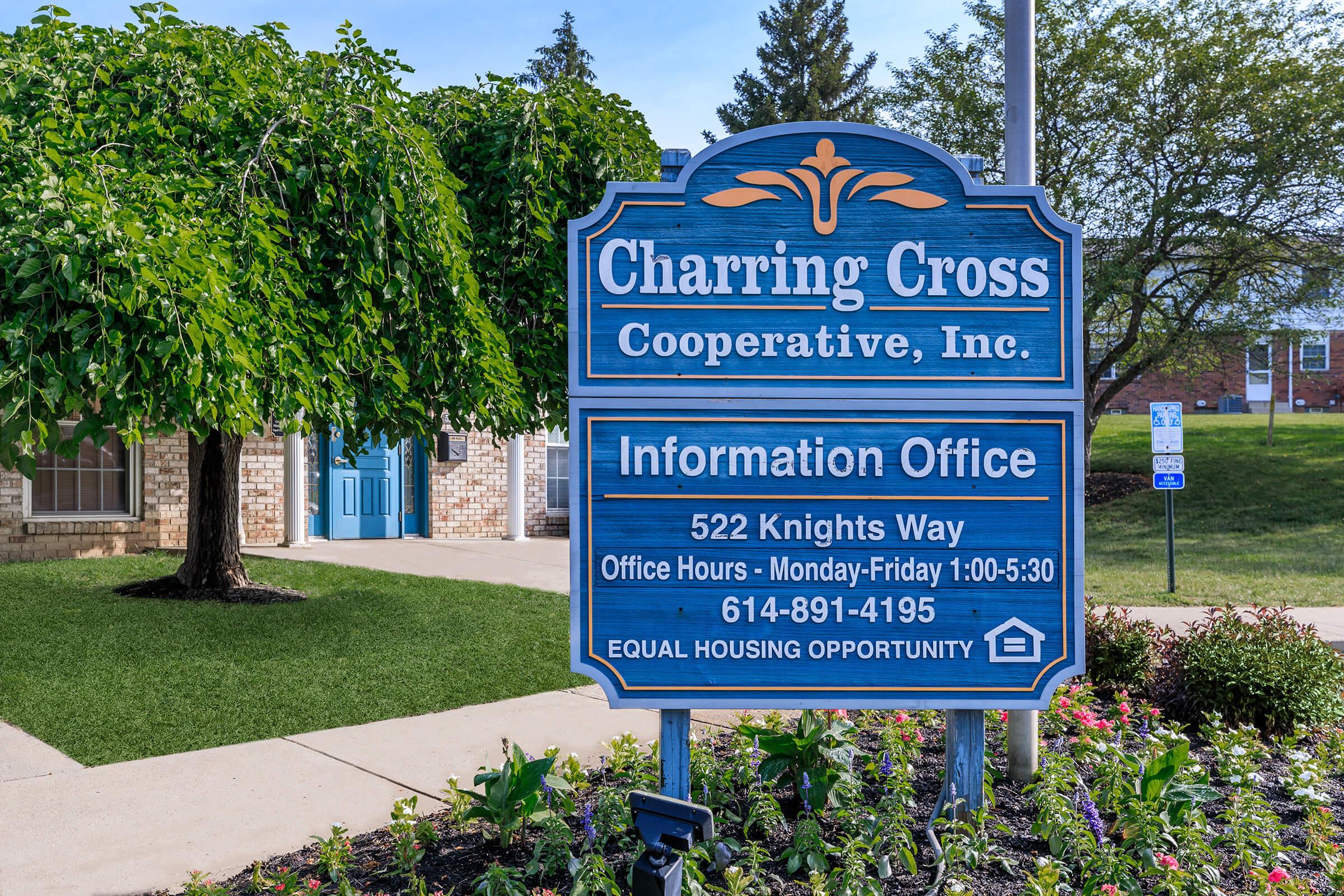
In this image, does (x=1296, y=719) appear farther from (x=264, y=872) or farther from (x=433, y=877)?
(x=264, y=872)

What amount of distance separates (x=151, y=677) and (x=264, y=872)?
133 inches

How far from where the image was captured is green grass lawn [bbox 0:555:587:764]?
4980mm

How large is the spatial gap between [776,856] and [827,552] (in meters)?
0.97

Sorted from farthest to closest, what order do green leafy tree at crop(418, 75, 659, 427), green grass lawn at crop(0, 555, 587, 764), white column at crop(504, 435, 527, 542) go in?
white column at crop(504, 435, 527, 542) < green leafy tree at crop(418, 75, 659, 427) < green grass lawn at crop(0, 555, 587, 764)

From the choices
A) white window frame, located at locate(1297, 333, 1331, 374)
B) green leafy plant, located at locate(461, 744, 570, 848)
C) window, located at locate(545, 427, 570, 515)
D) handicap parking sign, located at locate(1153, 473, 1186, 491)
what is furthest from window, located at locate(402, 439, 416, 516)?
white window frame, located at locate(1297, 333, 1331, 374)

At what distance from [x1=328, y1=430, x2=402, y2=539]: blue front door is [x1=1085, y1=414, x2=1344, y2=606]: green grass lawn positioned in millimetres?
9667

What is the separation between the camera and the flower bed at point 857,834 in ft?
9.09

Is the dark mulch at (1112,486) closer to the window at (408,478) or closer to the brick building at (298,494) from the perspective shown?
the brick building at (298,494)

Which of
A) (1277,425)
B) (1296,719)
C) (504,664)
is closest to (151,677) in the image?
(504,664)

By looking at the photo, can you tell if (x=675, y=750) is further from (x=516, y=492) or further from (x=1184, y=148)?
(x=1184, y=148)

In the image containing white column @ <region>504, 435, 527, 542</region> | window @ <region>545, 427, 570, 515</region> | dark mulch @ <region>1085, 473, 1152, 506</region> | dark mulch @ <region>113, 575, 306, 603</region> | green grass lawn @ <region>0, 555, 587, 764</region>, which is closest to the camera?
green grass lawn @ <region>0, 555, 587, 764</region>

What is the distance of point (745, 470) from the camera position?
2.93m

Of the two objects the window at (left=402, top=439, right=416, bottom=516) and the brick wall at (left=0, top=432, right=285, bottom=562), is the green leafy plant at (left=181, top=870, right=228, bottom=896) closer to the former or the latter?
the brick wall at (left=0, top=432, right=285, bottom=562)

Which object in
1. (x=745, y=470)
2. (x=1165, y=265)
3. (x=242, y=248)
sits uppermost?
(x=1165, y=265)
